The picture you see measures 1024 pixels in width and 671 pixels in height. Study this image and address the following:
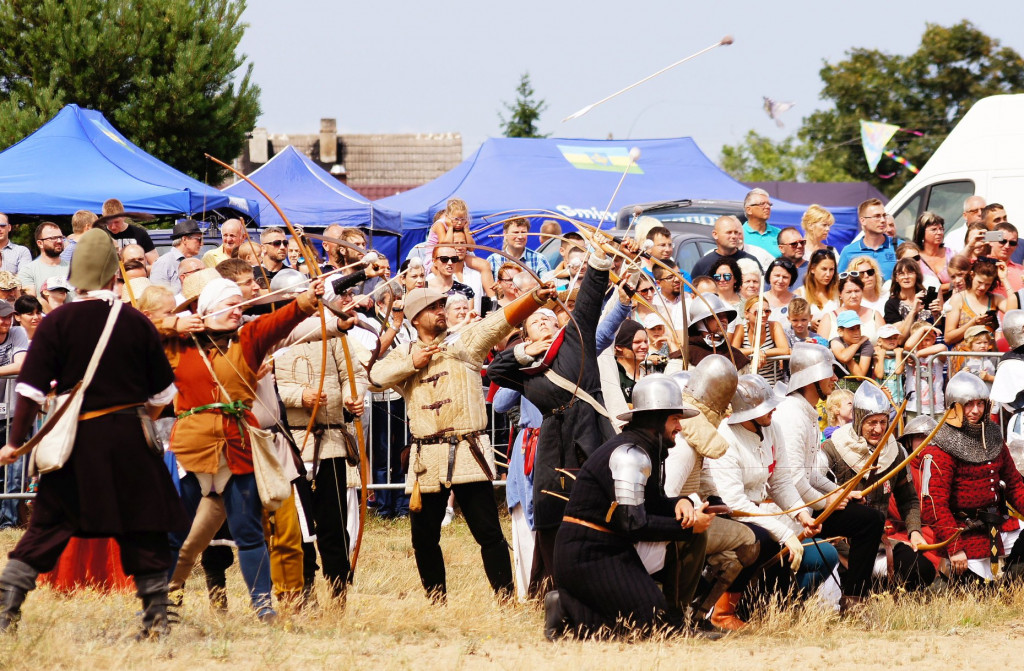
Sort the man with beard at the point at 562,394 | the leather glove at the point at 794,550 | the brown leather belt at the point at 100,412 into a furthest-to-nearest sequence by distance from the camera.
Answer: the man with beard at the point at 562,394, the leather glove at the point at 794,550, the brown leather belt at the point at 100,412

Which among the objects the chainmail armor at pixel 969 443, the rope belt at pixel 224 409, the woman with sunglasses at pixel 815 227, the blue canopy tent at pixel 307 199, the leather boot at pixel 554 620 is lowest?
the leather boot at pixel 554 620

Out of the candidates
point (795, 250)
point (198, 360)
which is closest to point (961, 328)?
point (795, 250)

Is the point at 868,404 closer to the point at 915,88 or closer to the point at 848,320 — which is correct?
the point at 848,320

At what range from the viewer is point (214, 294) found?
680cm

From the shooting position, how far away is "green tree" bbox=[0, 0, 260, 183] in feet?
76.3

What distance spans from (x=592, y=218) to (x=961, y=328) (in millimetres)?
8015

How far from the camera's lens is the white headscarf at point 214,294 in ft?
22.3

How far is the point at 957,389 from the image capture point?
8.66 meters

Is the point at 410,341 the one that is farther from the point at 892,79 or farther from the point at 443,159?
the point at 892,79

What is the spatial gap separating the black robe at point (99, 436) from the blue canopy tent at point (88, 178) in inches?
275

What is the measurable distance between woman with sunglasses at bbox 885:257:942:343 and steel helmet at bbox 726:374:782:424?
338 cm

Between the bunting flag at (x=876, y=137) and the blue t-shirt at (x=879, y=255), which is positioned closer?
the blue t-shirt at (x=879, y=255)

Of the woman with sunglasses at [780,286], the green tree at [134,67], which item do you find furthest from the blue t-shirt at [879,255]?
the green tree at [134,67]

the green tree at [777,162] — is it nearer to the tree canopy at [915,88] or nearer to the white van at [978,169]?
the tree canopy at [915,88]
